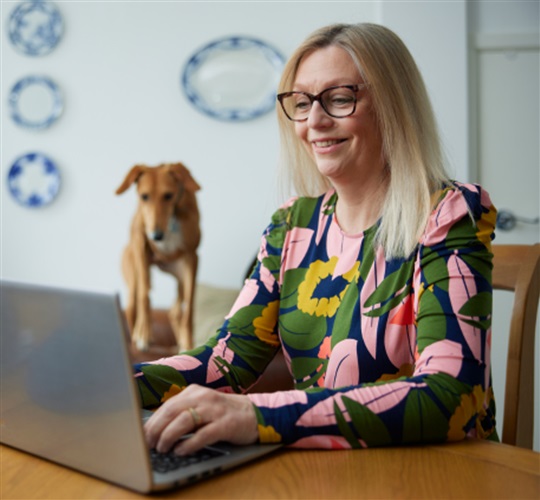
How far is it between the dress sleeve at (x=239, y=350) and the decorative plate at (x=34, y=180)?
8.06 ft

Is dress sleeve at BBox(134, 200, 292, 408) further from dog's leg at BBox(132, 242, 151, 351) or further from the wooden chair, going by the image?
dog's leg at BBox(132, 242, 151, 351)

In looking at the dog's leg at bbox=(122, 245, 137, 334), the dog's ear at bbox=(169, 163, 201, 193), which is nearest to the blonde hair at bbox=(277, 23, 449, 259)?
the dog's ear at bbox=(169, 163, 201, 193)

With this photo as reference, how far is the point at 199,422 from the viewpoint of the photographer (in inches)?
30.7

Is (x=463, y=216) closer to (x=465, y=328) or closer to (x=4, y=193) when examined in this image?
(x=465, y=328)

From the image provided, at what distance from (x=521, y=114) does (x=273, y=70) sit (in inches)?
44.8

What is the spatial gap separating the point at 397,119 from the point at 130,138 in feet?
8.28

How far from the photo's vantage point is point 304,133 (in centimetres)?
129

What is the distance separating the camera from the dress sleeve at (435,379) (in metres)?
0.81

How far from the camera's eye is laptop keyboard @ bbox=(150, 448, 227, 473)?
0.71 meters

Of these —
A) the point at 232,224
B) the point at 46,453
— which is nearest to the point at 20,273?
the point at 232,224

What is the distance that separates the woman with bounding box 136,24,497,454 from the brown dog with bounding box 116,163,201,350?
4.10ft

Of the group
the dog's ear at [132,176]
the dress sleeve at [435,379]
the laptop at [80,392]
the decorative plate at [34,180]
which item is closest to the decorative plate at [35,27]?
the decorative plate at [34,180]

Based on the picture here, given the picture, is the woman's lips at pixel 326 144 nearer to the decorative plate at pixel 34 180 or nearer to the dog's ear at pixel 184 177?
the dog's ear at pixel 184 177

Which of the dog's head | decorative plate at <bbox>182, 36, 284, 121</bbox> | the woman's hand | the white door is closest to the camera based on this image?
the woman's hand
